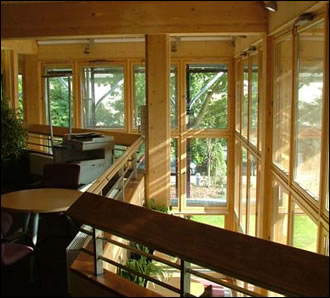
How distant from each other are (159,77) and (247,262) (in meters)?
4.20

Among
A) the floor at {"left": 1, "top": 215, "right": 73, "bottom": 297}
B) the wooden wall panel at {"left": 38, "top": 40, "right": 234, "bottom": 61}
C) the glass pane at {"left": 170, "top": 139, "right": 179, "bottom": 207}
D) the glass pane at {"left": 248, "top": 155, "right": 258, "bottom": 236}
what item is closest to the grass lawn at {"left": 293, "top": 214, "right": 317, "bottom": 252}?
the glass pane at {"left": 248, "top": 155, "right": 258, "bottom": 236}

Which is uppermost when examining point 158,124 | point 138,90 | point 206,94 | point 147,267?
point 138,90

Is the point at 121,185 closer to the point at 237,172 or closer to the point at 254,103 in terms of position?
the point at 254,103

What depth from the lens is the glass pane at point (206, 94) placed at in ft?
23.8

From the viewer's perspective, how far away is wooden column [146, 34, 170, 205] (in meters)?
5.04

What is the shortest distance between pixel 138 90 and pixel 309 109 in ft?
15.6

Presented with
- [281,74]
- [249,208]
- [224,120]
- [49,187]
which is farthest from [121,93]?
[49,187]

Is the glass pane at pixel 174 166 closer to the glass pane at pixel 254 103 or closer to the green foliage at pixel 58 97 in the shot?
the glass pane at pixel 254 103

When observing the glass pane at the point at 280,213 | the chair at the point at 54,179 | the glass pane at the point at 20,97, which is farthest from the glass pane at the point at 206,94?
the glass pane at the point at 20,97

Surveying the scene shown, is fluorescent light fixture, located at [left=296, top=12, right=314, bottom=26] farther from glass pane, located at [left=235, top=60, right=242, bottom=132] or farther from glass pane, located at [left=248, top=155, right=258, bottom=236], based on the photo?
glass pane, located at [left=235, top=60, right=242, bottom=132]

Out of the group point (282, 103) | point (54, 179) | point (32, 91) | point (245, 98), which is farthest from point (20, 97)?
point (245, 98)

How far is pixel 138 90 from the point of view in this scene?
7.77 m

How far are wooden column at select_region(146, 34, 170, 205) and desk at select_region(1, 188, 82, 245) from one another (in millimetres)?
3760

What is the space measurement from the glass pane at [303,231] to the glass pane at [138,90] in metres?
4.38
